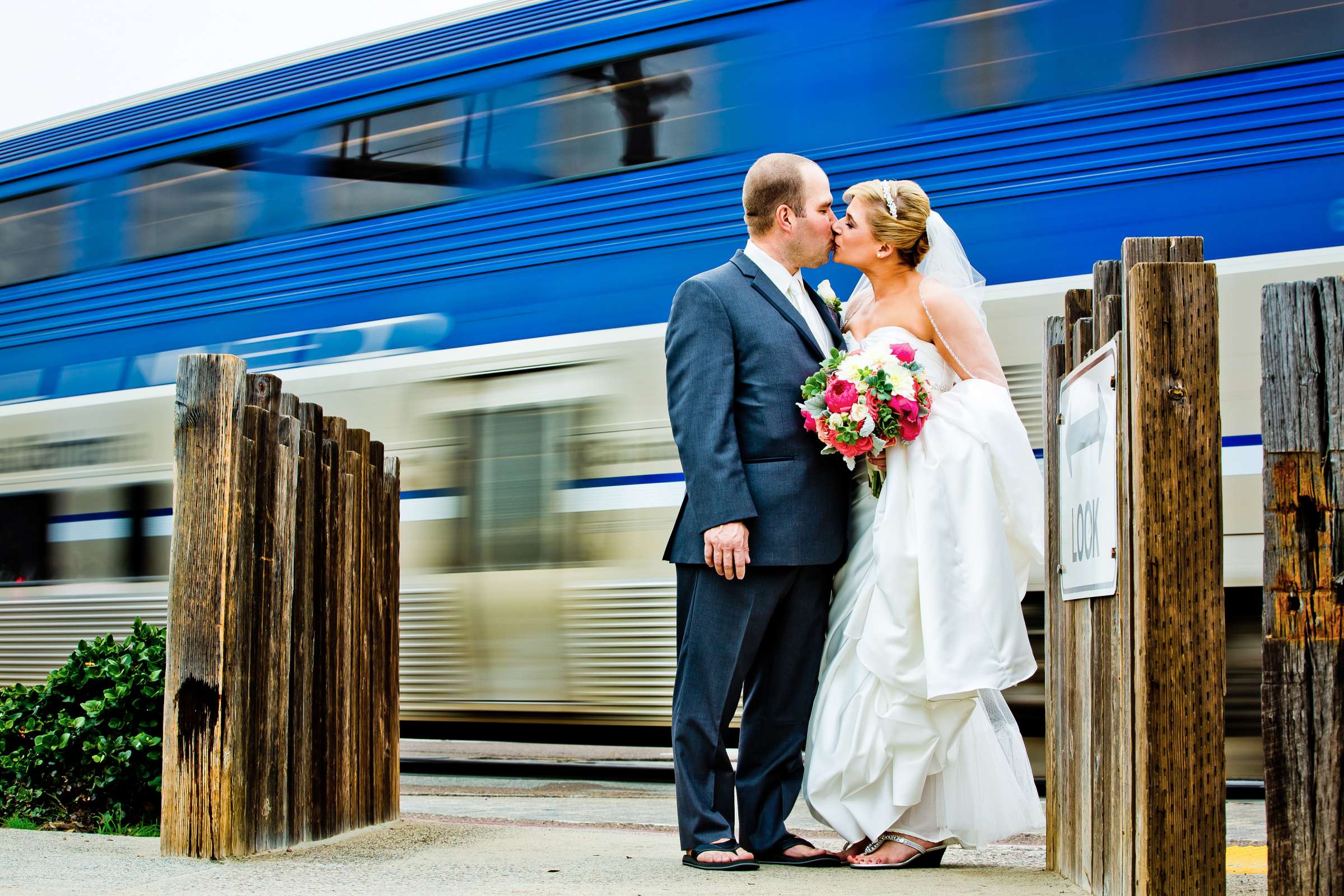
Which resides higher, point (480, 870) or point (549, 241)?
point (549, 241)

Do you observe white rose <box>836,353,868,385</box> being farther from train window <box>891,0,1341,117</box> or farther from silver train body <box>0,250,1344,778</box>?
train window <box>891,0,1341,117</box>

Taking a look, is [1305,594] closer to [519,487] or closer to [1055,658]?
[1055,658]

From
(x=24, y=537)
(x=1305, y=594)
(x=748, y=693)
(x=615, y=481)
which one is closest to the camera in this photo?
(x=1305, y=594)

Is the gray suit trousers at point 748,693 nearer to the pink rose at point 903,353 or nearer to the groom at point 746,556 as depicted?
the groom at point 746,556

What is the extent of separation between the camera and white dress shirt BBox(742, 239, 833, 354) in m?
3.76

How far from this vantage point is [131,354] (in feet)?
27.3

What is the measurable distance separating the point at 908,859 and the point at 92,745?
8.58 feet

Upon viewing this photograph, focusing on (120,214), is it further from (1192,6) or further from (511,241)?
(1192,6)

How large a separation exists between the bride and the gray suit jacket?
18cm

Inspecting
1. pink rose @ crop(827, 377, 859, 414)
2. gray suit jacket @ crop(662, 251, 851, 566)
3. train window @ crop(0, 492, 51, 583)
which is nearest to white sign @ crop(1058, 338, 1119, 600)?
pink rose @ crop(827, 377, 859, 414)

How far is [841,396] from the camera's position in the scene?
11.1 ft

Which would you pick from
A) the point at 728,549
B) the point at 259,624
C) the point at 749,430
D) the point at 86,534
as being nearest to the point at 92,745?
the point at 259,624

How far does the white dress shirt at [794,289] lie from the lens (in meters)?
3.76

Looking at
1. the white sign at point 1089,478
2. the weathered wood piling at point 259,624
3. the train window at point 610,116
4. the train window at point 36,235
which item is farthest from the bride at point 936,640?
the train window at point 36,235
